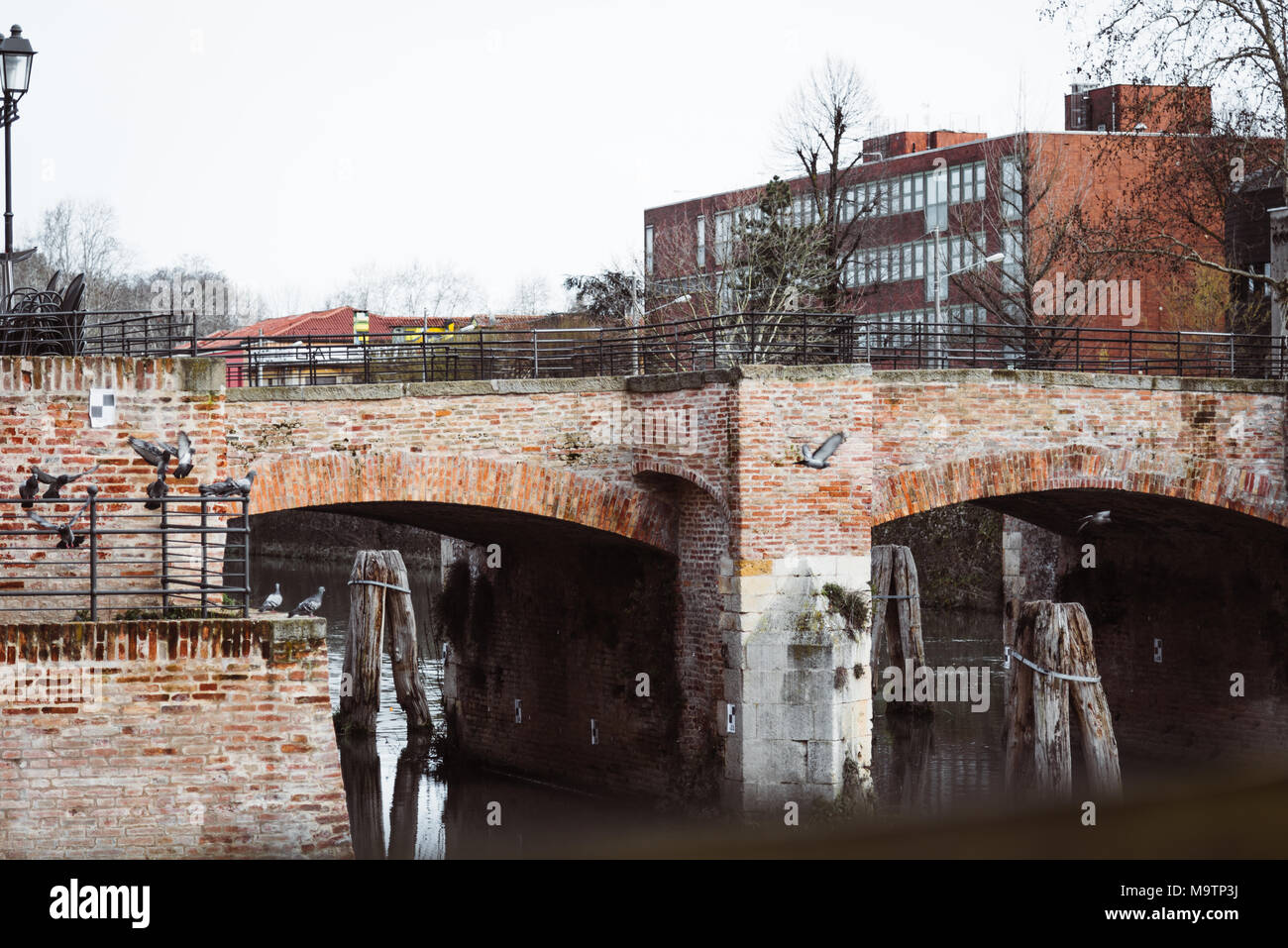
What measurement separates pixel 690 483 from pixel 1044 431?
456cm

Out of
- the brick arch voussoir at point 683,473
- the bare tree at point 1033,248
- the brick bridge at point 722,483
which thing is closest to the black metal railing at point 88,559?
the brick bridge at point 722,483

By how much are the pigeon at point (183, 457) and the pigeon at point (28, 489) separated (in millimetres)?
1125

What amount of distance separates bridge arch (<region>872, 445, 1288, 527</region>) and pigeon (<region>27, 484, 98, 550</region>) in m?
8.70

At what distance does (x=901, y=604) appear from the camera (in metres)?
27.6

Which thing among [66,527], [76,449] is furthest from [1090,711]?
[66,527]

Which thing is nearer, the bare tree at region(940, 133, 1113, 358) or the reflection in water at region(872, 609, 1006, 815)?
the reflection in water at region(872, 609, 1006, 815)

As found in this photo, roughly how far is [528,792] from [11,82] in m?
10.8

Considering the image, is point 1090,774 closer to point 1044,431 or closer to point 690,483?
point 1044,431

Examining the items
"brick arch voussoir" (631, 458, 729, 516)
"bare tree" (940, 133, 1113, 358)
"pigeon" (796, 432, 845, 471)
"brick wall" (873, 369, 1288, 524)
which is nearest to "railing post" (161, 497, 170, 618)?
"brick arch voussoir" (631, 458, 729, 516)

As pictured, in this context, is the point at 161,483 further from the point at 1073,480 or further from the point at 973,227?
the point at 973,227

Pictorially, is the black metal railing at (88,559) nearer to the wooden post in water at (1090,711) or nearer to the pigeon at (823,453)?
the pigeon at (823,453)

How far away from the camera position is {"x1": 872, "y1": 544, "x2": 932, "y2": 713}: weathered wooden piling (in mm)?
27375

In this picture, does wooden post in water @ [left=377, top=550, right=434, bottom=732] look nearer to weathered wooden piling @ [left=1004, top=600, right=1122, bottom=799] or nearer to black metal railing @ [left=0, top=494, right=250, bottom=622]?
weathered wooden piling @ [left=1004, top=600, right=1122, bottom=799]

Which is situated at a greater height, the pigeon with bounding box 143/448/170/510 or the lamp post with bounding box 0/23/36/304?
the lamp post with bounding box 0/23/36/304
